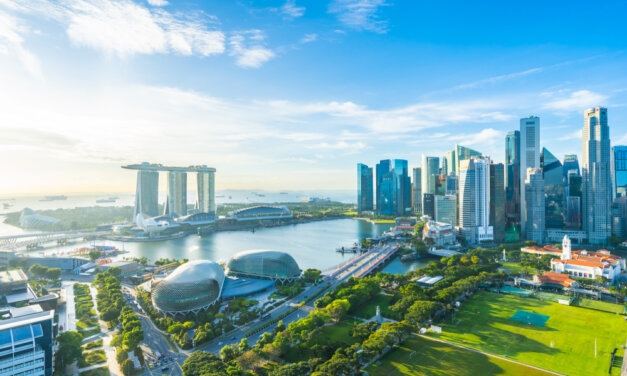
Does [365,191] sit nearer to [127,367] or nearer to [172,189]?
[172,189]

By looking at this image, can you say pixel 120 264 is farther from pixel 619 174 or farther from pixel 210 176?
pixel 619 174

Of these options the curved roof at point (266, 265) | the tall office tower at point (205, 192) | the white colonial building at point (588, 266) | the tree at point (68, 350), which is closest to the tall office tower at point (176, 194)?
the tall office tower at point (205, 192)

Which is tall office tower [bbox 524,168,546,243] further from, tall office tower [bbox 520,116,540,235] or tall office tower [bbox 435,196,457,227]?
tall office tower [bbox 435,196,457,227]

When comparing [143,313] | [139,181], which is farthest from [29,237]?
[143,313]

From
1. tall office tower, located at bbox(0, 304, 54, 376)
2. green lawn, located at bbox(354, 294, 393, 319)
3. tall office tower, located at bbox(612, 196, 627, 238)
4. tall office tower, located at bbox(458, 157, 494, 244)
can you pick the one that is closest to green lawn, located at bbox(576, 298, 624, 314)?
green lawn, located at bbox(354, 294, 393, 319)

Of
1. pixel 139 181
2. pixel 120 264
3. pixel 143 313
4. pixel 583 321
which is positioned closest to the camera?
pixel 583 321

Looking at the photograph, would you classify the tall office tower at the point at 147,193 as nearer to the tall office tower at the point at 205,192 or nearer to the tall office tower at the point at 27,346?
the tall office tower at the point at 205,192
